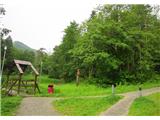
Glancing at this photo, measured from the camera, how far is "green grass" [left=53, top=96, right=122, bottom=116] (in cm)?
854

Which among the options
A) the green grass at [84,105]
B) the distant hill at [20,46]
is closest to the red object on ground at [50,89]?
the green grass at [84,105]

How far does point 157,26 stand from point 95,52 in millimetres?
3521

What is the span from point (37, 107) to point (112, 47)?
14.6 feet

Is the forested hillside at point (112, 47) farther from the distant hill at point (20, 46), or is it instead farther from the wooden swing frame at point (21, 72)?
the distant hill at point (20, 46)

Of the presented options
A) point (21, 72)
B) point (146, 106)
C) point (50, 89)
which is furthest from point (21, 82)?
point (146, 106)

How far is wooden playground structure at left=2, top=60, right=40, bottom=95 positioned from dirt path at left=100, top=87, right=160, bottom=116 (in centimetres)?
297

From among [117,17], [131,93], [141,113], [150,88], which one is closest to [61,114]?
[141,113]

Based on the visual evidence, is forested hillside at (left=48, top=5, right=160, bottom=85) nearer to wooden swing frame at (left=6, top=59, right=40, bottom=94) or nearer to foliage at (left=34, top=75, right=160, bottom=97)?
foliage at (left=34, top=75, right=160, bottom=97)

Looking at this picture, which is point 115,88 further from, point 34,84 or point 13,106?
point 13,106

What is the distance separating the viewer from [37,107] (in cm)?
925

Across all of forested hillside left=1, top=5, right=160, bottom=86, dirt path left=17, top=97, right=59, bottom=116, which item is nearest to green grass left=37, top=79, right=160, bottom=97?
forested hillside left=1, top=5, right=160, bottom=86

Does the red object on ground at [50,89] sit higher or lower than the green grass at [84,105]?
higher

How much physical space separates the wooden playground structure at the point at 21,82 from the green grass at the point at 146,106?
3.46m

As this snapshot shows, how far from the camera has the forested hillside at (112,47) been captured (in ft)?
36.8
